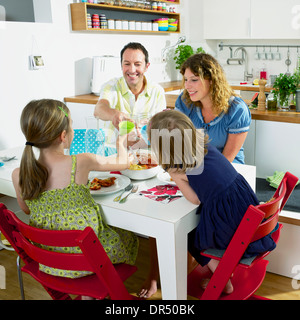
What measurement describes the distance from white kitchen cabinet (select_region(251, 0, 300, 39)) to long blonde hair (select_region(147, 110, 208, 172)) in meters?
3.16

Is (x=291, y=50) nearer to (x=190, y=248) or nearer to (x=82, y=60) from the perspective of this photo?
(x=82, y=60)

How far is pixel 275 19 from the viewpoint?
13.7 ft

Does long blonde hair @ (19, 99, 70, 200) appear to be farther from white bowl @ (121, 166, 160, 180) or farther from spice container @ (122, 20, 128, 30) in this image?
spice container @ (122, 20, 128, 30)

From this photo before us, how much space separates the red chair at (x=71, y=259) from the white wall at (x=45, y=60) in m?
1.55

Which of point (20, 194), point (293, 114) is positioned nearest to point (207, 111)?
point (293, 114)

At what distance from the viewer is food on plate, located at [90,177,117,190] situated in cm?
160

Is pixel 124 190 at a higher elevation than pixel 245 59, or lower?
lower

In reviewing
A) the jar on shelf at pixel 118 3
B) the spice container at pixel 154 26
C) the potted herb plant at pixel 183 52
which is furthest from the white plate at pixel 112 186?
the potted herb plant at pixel 183 52

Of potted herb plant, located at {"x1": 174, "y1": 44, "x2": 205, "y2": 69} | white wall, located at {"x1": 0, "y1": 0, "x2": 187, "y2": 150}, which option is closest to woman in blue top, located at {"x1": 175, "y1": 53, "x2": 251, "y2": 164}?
white wall, located at {"x1": 0, "y1": 0, "x2": 187, "y2": 150}

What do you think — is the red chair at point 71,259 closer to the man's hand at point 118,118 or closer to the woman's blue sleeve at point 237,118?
the man's hand at point 118,118

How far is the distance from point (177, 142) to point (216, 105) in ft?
2.39

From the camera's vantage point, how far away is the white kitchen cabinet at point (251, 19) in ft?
13.5

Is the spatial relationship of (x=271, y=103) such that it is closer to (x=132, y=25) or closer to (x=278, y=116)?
(x=278, y=116)

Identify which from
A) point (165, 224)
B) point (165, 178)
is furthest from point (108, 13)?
point (165, 224)
